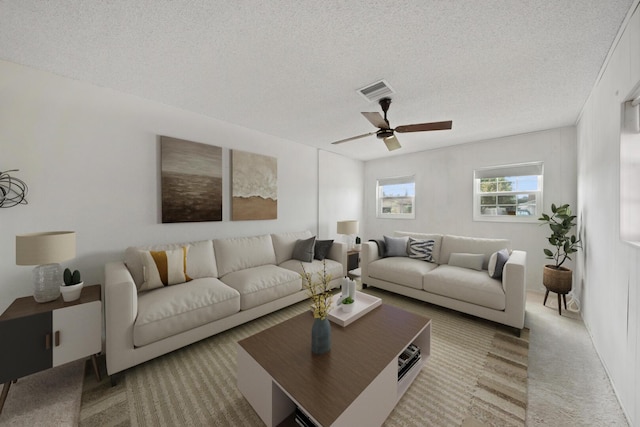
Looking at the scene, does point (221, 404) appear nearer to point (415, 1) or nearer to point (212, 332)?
point (212, 332)

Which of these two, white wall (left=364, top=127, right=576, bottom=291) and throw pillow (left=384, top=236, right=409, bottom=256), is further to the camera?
throw pillow (left=384, top=236, right=409, bottom=256)

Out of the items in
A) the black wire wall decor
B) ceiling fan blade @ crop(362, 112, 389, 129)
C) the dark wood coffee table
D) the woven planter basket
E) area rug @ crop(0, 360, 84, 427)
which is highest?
ceiling fan blade @ crop(362, 112, 389, 129)

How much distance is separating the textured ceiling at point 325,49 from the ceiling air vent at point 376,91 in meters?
0.07

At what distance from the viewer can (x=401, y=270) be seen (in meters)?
3.09

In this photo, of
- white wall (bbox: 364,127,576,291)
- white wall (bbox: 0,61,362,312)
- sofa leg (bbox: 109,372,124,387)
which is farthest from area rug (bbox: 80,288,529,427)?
white wall (bbox: 364,127,576,291)

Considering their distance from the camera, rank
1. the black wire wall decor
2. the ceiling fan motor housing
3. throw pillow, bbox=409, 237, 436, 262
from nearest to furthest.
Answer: the black wire wall decor, the ceiling fan motor housing, throw pillow, bbox=409, 237, 436, 262

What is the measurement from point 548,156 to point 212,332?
16.5 feet

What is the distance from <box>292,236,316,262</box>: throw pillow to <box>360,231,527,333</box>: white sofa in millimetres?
805

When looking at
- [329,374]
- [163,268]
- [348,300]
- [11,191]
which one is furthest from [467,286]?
[11,191]

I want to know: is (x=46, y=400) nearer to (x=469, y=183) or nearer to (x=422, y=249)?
(x=422, y=249)

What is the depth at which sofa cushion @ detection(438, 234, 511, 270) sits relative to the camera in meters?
2.96

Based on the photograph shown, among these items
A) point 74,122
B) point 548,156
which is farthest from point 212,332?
point 548,156

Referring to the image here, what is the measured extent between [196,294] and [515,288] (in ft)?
10.1

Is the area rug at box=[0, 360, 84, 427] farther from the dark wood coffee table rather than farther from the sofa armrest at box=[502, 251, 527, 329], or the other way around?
the sofa armrest at box=[502, 251, 527, 329]
